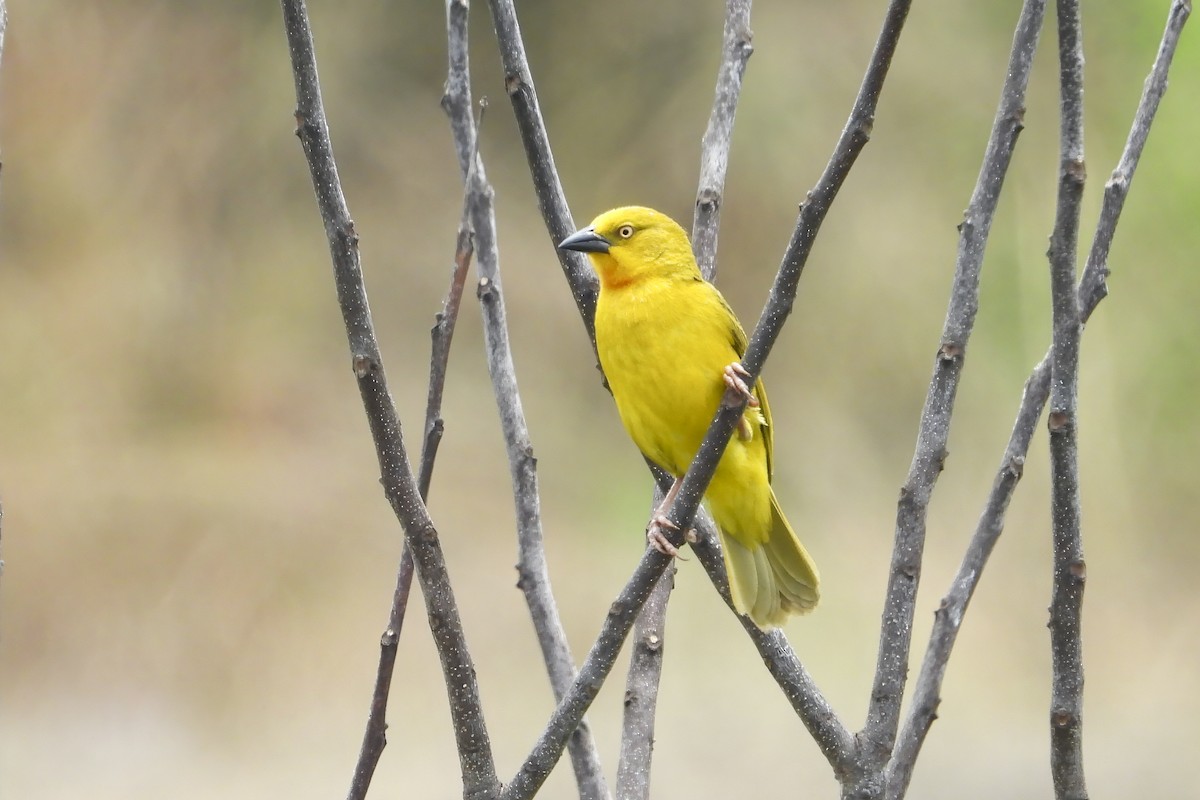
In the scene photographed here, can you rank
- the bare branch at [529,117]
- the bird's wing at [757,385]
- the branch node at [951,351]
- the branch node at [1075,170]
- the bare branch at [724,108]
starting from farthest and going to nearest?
the bird's wing at [757,385]
the bare branch at [724,108]
the bare branch at [529,117]
the branch node at [951,351]
the branch node at [1075,170]

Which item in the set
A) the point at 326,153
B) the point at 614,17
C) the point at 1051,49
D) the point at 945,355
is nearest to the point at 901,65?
the point at 1051,49

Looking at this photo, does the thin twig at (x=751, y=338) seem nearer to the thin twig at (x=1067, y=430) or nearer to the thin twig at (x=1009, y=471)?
the thin twig at (x=1009, y=471)

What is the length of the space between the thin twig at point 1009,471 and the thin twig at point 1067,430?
0.50 feet

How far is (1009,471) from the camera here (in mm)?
1843

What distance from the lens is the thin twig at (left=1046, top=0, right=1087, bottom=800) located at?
161cm

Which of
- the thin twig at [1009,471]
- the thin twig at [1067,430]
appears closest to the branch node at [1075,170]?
the thin twig at [1067,430]

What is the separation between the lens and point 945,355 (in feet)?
6.00

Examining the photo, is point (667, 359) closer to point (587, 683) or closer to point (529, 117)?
point (529, 117)

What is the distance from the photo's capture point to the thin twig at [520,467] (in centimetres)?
204

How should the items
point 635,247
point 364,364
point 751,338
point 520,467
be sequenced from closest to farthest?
1. point 364,364
2. point 751,338
3. point 520,467
4. point 635,247

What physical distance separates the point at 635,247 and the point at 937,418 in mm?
1024

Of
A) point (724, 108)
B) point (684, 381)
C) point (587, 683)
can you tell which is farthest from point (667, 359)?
point (587, 683)

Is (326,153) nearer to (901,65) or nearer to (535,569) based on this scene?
(535,569)

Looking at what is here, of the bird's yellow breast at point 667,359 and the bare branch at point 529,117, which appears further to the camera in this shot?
the bird's yellow breast at point 667,359
